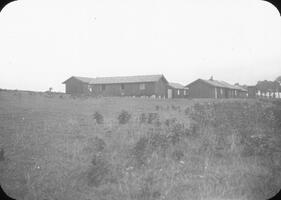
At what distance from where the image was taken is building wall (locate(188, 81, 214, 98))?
41.0m

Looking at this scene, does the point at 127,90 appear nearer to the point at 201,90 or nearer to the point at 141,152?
the point at 201,90

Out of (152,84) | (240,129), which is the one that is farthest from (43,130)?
(152,84)

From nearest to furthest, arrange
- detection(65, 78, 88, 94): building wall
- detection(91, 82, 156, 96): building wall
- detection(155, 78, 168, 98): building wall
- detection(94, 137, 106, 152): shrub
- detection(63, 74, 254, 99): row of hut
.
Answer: detection(94, 137, 106, 152): shrub
detection(91, 82, 156, 96): building wall
detection(155, 78, 168, 98): building wall
detection(63, 74, 254, 99): row of hut
detection(65, 78, 88, 94): building wall

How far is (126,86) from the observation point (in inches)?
1515

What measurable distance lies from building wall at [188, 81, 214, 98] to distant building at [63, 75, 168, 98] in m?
5.65

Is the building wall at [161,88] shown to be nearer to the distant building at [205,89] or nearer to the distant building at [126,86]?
the distant building at [126,86]

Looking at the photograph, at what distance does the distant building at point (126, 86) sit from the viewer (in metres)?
37.0

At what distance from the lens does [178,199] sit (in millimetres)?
5391

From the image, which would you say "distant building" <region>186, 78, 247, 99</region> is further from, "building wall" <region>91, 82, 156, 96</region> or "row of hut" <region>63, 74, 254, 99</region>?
"building wall" <region>91, 82, 156, 96</region>

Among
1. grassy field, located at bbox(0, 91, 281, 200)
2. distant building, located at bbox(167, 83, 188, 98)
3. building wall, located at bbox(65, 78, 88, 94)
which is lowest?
grassy field, located at bbox(0, 91, 281, 200)

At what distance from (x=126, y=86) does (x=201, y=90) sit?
500 inches

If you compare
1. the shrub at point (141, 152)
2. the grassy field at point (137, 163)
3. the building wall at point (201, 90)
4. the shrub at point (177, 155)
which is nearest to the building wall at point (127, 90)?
the building wall at point (201, 90)

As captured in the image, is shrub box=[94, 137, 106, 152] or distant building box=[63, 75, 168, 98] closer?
shrub box=[94, 137, 106, 152]

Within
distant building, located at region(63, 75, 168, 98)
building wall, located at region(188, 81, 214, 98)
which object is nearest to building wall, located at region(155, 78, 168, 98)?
distant building, located at region(63, 75, 168, 98)
